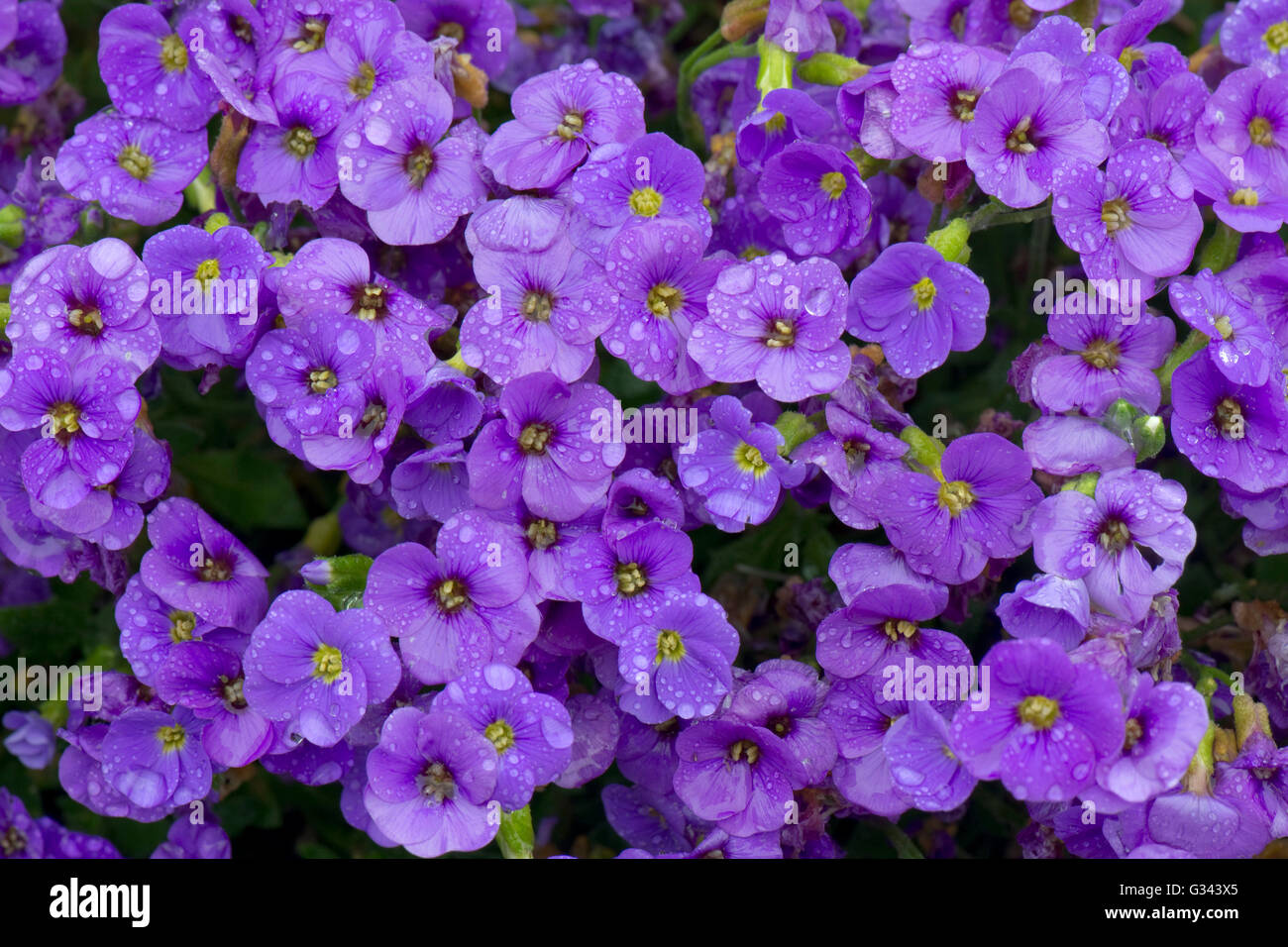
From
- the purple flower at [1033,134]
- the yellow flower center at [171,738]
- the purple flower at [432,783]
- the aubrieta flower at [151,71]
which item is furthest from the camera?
the aubrieta flower at [151,71]

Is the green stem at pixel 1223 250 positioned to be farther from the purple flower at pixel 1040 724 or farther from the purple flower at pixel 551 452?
the purple flower at pixel 551 452

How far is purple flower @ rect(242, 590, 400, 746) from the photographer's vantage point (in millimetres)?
1637

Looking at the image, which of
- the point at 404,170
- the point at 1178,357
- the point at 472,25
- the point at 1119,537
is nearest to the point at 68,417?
the point at 404,170

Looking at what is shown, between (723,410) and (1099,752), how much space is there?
67 cm

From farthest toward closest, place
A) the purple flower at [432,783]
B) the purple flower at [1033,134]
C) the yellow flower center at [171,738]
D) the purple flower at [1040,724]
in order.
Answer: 1. the yellow flower center at [171,738]
2. the purple flower at [1033,134]
3. the purple flower at [432,783]
4. the purple flower at [1040,724]

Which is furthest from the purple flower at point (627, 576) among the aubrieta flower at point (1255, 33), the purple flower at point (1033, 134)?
the aubrieta flower at point (1255, 33)

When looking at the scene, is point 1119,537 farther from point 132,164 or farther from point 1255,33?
point 132,164

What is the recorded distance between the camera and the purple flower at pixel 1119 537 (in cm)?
162

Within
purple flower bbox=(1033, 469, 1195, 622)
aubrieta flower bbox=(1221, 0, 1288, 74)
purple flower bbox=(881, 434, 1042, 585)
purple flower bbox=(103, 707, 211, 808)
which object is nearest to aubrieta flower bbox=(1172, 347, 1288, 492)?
purple flower bbox=(1033, 469, 1195, 622)

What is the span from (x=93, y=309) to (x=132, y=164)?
1.07ft

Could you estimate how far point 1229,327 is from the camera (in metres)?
1.69

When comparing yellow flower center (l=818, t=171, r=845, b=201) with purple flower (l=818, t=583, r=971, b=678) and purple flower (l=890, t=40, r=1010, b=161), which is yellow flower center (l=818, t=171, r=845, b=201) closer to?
purple flower (l=890, t=40, r=1010, b=161)
